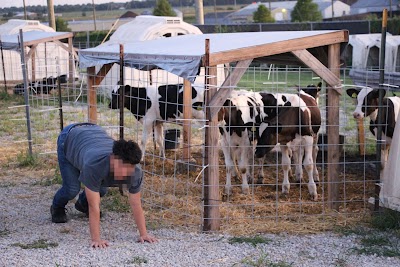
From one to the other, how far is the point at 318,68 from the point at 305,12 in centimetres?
4363

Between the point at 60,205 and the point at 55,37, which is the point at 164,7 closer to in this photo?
the point at 55,37

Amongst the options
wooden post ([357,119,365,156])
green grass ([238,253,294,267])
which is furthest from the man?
wooden post ([357,119,365,156])

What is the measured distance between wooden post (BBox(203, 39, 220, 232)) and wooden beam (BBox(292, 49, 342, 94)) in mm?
1236

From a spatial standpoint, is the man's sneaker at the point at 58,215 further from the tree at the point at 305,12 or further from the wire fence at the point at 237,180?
the tree at the point at 305,12

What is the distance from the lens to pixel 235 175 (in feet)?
37.2

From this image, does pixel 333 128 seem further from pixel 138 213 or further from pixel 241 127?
pixel 138 213

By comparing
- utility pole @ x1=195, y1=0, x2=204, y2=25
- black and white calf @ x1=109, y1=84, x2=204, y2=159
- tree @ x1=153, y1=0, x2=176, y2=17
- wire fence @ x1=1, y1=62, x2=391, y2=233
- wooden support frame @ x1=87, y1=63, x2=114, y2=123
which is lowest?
wire fence @ x1=1, y1=62, x2=391, y2=233

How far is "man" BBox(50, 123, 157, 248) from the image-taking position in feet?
21.3

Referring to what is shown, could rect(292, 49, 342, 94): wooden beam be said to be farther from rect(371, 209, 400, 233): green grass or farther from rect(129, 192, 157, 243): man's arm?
rect(129, 192, 157, 243): man's arm

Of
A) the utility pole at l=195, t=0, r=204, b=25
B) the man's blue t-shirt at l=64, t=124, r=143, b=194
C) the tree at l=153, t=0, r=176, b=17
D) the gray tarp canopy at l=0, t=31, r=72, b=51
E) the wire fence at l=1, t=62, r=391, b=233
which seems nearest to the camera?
the man's blue t-shirt at l=64, t=124, r=143, b=194

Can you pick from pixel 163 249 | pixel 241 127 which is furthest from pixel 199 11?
pixel 163 249

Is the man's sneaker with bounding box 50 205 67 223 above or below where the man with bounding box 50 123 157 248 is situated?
below

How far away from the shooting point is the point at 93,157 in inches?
268

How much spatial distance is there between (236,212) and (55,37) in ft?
49.4
